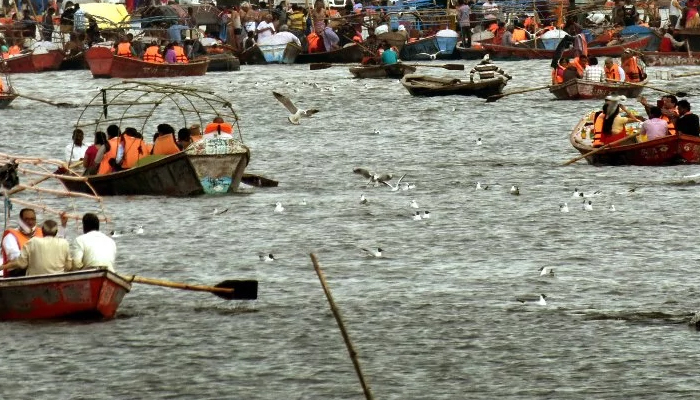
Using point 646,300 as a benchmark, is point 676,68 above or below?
below

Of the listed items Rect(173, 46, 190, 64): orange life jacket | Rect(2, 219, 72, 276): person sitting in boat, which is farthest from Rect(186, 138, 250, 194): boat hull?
Rect(173, 46, 190, 64): orange life jacket

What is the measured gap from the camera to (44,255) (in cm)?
1619

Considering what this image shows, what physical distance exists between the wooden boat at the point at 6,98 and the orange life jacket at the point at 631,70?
45.6ft

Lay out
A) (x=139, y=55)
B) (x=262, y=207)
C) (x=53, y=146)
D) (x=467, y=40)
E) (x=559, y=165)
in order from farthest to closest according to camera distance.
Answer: (x=467, y=40) < (x=139, y=55) < (x=53, y=146) < (x=559, y=165) < (x=262, y=207)

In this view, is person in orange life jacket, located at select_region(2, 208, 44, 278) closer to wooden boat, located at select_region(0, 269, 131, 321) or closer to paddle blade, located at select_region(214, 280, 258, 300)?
wooden boat, located at select_region(0, 269, 131, 321)

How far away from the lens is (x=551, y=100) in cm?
4138

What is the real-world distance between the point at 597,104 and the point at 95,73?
1881 cm

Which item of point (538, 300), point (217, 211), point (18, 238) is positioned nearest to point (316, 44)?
point (217, 211)

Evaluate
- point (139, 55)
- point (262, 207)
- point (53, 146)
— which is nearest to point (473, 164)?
point (262, 207)

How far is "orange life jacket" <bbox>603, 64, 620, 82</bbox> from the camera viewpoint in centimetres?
3794

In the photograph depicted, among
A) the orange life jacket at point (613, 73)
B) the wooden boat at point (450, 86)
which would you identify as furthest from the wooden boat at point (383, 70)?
the orange life jacket at point (613, 73)

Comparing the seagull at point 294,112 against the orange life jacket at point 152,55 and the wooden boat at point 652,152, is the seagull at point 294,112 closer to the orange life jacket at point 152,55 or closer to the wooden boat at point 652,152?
the wooden boat at point 652,152

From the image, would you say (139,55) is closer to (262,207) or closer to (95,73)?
(95,73)

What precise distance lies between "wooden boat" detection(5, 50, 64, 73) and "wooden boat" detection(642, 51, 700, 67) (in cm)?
1924
